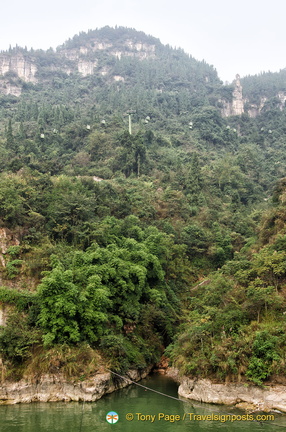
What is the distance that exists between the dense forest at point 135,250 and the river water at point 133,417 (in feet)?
6.11

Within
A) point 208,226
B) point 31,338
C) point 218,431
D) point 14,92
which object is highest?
point 14,92

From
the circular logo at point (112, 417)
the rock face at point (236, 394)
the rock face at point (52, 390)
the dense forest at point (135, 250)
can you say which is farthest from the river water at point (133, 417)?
the dense forest at point (135, 250)

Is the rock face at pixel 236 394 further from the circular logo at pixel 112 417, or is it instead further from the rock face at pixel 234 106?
the rock face at pixel 234 106

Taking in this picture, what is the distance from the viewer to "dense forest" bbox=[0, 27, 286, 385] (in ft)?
71.6

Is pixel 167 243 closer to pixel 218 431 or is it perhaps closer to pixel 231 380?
pixel 231 380

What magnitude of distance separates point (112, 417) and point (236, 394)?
606cm

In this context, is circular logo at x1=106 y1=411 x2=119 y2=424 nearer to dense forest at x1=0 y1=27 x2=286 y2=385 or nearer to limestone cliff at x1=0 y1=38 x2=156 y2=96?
dense forest at x1=0 y1=27 x2=286 y2=385

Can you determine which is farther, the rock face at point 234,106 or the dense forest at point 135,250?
the rock face at point 234,106

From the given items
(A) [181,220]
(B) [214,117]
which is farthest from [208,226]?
(B) [214,117]

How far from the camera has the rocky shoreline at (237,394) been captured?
1900 centimetres

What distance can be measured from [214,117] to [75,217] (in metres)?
53.3

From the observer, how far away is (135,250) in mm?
29609

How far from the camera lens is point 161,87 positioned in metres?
100

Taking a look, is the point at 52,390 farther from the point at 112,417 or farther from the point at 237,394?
the point at 237,394
